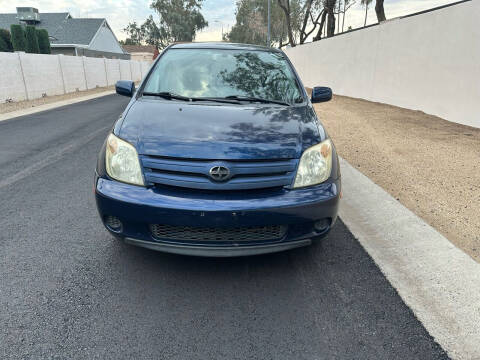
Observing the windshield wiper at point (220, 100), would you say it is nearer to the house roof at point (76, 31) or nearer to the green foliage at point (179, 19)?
the house roof at point (76, 31)

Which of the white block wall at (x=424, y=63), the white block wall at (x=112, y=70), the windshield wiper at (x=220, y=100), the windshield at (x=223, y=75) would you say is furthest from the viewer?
the white block wall at (x=112, y=70)

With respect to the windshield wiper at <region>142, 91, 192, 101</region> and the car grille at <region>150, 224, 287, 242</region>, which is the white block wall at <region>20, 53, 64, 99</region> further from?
the car grille at <region>150, 224, 287, 242</region>

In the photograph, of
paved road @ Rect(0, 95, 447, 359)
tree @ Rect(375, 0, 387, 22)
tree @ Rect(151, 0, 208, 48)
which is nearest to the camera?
paved road @ Rect(0, 95, 447, 359)

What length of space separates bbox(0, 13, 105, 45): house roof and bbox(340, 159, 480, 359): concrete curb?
40923 millimetres

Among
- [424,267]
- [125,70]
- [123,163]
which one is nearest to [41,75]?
[125,70]

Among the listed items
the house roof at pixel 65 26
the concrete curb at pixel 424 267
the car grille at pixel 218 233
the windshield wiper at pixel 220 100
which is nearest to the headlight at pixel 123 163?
the car grille at pixel 218 233

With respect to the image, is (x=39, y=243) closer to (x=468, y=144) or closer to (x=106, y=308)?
(x=106, y=308)

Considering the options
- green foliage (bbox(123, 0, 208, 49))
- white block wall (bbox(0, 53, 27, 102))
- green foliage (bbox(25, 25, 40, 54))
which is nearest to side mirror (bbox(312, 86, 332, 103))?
white block wall (bbox(0, 53, 27, 102))

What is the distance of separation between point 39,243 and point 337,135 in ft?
21.1

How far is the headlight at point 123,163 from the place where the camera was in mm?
2434

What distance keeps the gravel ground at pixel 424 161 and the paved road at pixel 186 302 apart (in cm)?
119

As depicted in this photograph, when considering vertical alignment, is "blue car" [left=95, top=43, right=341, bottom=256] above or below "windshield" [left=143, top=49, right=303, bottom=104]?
below

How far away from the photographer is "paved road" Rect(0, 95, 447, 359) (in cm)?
200

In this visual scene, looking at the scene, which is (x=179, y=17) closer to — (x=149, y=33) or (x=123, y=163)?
(x=149, y=33)
